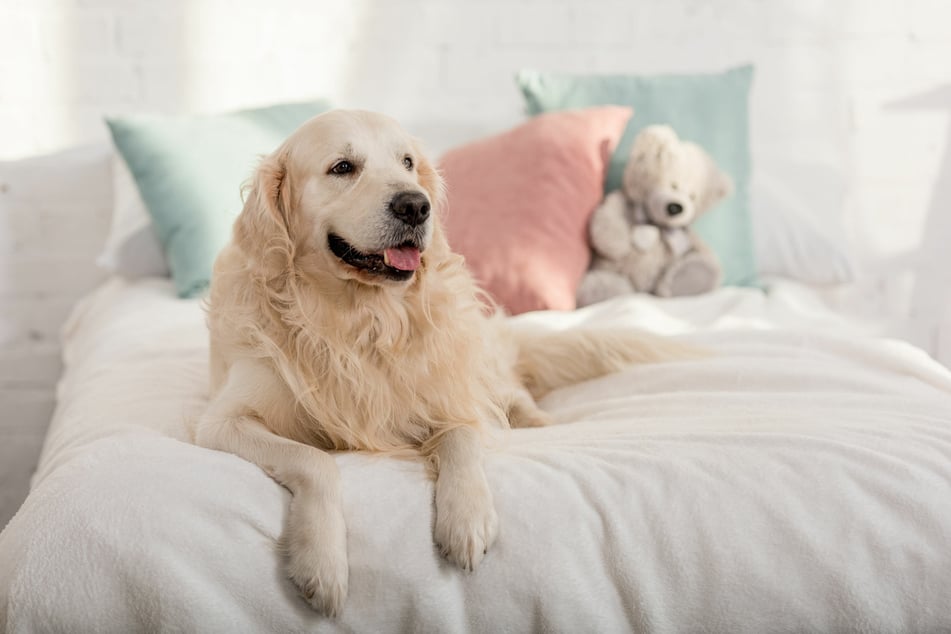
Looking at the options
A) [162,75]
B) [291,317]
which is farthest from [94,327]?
[291,317]

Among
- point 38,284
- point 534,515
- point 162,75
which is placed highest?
point 162,75

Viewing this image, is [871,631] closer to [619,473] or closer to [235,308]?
[619,473]

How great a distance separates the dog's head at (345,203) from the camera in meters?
1.23

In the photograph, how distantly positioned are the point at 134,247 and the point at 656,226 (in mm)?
1395

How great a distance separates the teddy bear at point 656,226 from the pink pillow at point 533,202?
55 millimetres

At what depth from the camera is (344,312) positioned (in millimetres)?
1307

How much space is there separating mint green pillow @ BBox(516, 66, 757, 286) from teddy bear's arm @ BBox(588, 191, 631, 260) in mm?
127

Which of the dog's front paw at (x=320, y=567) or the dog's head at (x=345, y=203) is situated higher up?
the dog's head at (x=345, y=203)

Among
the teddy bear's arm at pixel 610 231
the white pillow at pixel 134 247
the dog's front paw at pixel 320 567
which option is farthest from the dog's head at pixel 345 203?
the white pillow at pixel 134 247

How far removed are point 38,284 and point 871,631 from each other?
2537 mm

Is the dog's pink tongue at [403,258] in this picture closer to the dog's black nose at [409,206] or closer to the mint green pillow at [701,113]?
the dog's black nose at [409,206]

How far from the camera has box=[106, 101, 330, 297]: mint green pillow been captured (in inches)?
87.7

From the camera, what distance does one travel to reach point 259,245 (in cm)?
131

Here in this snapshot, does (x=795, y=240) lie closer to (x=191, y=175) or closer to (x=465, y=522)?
(x=191, y=175)
